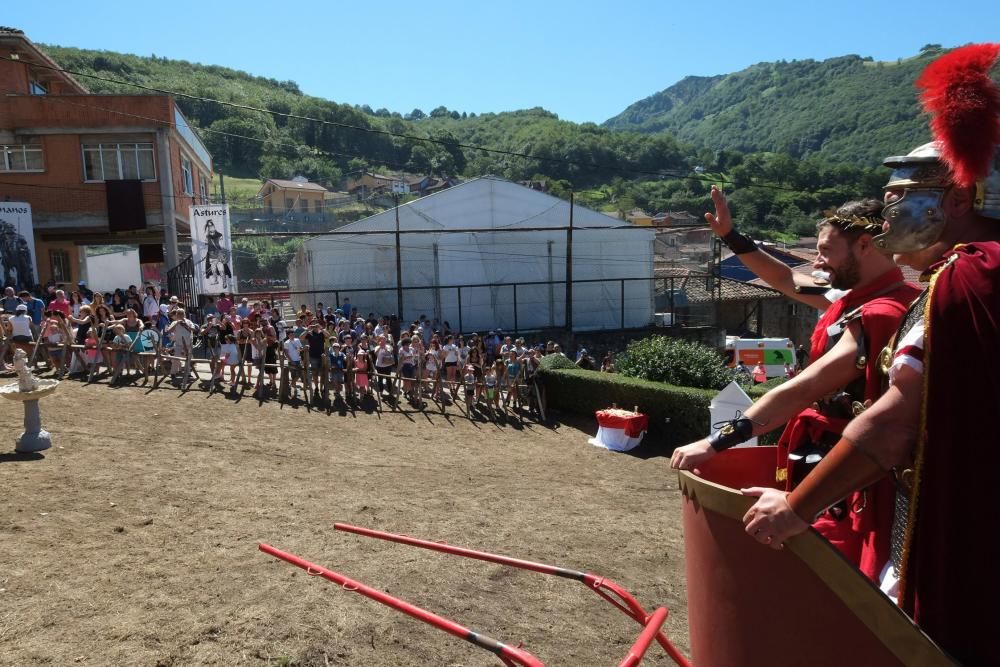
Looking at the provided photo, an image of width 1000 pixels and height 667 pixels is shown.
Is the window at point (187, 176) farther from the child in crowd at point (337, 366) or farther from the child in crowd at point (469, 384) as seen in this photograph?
the child in crowd at point (469, 384)

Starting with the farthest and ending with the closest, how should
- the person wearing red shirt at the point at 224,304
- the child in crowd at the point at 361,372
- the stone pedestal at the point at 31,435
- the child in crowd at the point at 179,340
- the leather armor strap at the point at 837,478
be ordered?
the person wearing red shirt at the point at 224,304
the child in crowd at the point at 361,372
the child in crowd at the point at 179,340
the stone pedestal at the point at 31,435
the leather armor strap at the point at 837,478

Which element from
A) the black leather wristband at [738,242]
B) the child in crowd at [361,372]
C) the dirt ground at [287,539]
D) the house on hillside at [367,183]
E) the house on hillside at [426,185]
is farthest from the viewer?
the house on hillside at [426,185]

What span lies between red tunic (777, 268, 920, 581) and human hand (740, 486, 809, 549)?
12.7 inches

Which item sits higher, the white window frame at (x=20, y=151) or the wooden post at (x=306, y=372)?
the white window frame at (x=20, y=151)

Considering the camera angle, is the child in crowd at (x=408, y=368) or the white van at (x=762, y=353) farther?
the white van at (x=762, y=353)

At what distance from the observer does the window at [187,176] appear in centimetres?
2930

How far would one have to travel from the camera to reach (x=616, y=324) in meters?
31.5

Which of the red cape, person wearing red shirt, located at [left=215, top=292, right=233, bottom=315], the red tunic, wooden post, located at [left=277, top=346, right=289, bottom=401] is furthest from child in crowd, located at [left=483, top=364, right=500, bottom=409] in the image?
the red cape

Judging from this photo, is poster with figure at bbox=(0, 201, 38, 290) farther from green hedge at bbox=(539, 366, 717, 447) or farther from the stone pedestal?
green hedge at bbox=(539, 366, 717, 447)

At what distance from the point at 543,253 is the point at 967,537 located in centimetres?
2944

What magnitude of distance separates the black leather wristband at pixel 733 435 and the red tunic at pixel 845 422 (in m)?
0.35

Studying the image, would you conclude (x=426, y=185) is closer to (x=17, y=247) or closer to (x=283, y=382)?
(x=17, y=247)

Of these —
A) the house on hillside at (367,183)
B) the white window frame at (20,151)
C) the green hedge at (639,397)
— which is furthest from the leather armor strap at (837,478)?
the house on hillside at (367,183)

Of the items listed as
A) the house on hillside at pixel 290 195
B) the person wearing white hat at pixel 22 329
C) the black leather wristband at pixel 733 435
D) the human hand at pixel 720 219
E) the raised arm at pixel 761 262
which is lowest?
the person wearing white hat at pixel 22 329
